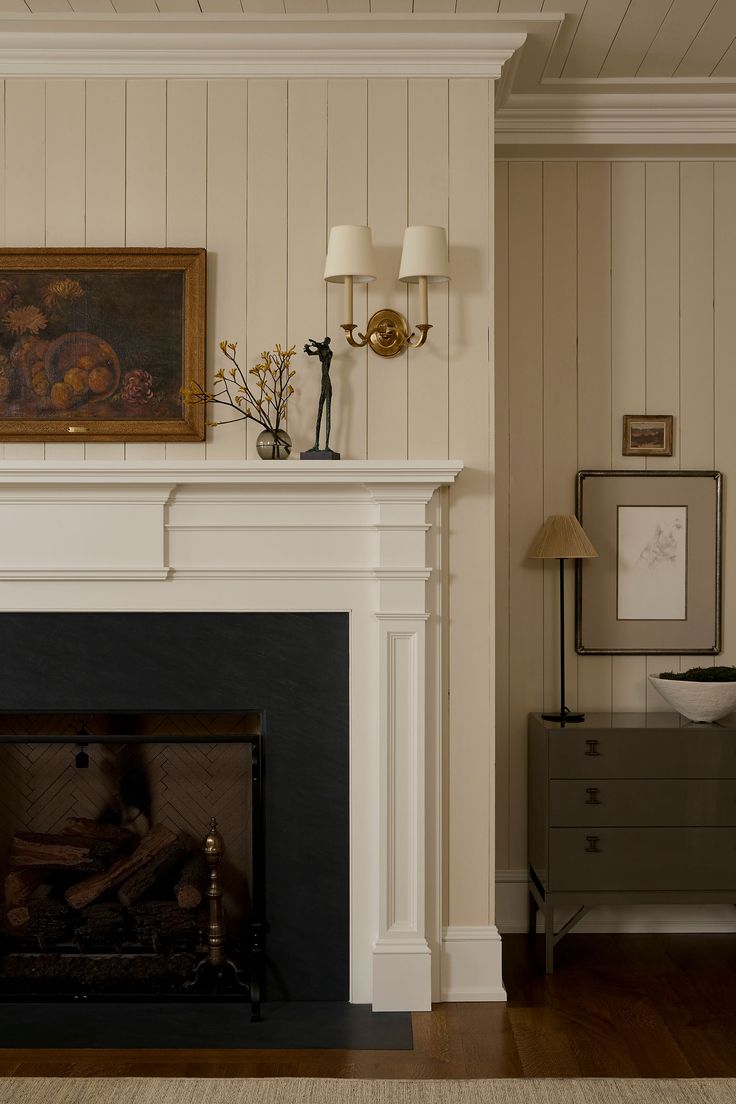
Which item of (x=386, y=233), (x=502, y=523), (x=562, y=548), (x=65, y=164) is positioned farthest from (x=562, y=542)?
(x=65, y=164)

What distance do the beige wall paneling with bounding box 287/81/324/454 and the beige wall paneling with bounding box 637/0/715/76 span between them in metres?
0.98

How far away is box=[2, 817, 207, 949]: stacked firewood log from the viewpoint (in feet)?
9.04

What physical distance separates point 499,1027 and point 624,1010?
385 mm

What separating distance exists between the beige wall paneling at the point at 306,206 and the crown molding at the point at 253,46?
0.27ft

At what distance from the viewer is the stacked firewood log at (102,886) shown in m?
2.76

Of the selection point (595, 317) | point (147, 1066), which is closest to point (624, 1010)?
point (147, 1066)

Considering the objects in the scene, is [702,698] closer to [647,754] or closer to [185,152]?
[647,754]

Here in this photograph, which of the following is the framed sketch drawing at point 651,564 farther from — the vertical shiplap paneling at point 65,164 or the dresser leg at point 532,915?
the vertical shiplap paneling at point 65,164

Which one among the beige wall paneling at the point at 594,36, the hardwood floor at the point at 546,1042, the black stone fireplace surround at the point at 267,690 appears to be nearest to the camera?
the hardwood floor at the point at 546,1042

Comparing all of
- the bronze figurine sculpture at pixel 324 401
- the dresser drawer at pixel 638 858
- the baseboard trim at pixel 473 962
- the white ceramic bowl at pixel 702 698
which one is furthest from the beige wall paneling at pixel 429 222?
the baseboard trim at pixel 473 962

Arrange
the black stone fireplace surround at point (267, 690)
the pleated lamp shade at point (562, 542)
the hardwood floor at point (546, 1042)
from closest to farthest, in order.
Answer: the hardwood floor at point (546, 1042)
the black stone fireplace surround at point (267, 690)
the pleated lamp shade at point (562, 542)

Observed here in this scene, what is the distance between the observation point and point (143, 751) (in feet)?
9.21

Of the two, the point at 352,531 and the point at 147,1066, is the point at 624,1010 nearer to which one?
the point at 147,1066

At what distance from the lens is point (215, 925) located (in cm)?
273
